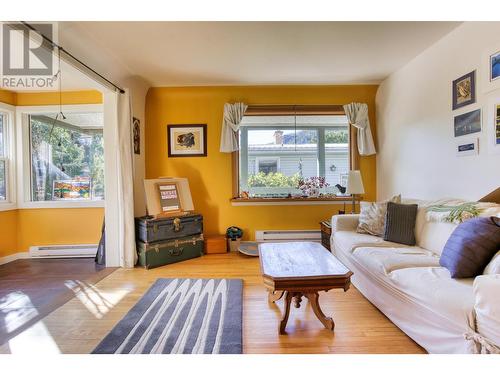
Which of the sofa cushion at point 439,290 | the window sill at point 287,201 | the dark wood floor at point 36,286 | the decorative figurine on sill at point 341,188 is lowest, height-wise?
the dark wood floor at point 36,286

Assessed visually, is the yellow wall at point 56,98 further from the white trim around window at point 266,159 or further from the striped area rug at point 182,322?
the striped area rug at point 182,322

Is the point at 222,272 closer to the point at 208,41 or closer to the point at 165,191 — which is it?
the point at 165,191

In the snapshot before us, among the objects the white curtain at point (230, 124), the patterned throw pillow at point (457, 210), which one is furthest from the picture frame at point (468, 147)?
the white curtain at point (230, 124)

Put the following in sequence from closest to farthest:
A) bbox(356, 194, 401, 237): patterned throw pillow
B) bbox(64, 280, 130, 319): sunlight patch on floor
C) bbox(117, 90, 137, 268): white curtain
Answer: bbox(64, 280, 130, 319): sunlight patch on floor, bbox(356, 194, 401, 237): patterned throw pillow, bbox(117, 90, 137, 268): white curtain

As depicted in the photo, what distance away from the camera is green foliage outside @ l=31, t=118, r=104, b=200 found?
12.5ft

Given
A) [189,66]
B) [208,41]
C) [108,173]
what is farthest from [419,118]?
[108,173]

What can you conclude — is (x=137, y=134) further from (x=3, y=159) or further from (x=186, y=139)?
(x=3, y=159)

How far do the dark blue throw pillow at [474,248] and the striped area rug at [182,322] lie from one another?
4.76ft

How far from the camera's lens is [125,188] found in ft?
10.6

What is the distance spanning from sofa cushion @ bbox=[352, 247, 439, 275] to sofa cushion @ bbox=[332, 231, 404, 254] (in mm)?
102

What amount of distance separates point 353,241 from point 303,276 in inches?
44.6

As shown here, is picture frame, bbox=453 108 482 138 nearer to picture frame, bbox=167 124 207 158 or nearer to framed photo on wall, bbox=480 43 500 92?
framed photo on wall, bbox=480 43 500 92

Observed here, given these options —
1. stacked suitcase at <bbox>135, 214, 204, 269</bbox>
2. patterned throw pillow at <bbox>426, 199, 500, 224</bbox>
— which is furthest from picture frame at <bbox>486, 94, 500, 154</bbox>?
stacked suitcase at <bbox>135, 214, 204, 269</bbox>

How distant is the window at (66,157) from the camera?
3812 mm
